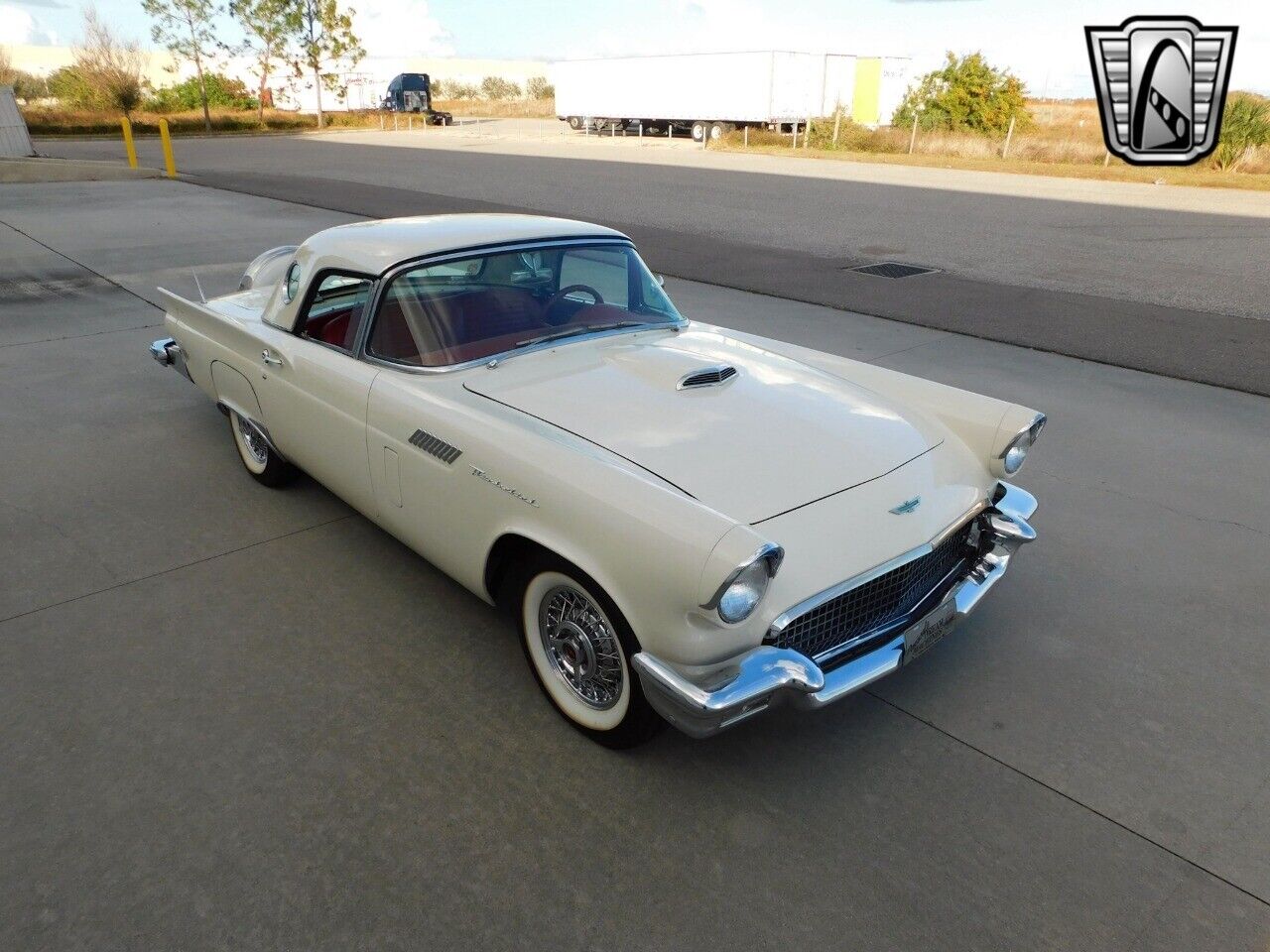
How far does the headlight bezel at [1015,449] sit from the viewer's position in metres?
3.15

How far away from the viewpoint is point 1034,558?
12.6ft

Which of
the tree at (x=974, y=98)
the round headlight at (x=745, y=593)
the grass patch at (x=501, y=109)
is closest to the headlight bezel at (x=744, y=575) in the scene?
the round headlight at (x=745, y=593)

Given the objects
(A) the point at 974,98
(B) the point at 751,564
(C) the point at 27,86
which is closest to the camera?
(B) the point at 751,564

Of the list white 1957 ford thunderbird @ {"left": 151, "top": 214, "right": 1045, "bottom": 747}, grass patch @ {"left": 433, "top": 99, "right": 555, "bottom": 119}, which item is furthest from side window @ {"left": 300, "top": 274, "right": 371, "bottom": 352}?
grass patch @ {"left": 433, "top": 99, "right": 555, "bottom": 119}

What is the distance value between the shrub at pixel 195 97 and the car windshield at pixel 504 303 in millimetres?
51333

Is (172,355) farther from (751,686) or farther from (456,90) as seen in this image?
(456,90)

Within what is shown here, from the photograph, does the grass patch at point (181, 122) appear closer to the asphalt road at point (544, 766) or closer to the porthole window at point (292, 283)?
the porthole window at point (292, 283)

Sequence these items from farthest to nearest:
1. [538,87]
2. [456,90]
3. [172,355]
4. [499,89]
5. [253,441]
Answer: [538,87], [499,89], [456,90], [172,355], [253,441]

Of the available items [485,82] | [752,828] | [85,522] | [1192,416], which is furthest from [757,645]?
[485,82]

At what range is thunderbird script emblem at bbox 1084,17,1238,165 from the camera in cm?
1205

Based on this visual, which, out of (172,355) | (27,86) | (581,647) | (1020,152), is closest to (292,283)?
(172,355)

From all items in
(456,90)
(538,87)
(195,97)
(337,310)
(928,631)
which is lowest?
(928,631)

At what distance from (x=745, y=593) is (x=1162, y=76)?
57.6 ft

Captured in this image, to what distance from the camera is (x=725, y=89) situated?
1358 inches
